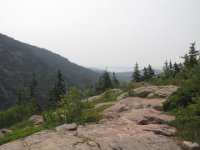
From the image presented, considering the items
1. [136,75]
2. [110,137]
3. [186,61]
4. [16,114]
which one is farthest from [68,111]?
[136,75]

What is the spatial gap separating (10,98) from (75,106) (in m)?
152

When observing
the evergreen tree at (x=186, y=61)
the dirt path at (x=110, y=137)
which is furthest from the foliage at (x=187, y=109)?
the evergreen tree at (x=186, y=61)

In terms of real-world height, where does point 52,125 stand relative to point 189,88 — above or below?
below

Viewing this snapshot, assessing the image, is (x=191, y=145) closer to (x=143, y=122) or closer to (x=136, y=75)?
(x=143, y=122)

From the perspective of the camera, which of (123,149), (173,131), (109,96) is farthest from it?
(109,96)

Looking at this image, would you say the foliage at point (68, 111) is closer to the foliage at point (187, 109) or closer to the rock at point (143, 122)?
the rock at point (143, 122)

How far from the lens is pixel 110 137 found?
50.1 ft

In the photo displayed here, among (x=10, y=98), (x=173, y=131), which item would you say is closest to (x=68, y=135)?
(x=173, y=131)

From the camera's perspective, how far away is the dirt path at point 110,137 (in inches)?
561

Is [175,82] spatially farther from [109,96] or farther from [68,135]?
[68,135]

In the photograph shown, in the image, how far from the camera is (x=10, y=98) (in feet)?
547

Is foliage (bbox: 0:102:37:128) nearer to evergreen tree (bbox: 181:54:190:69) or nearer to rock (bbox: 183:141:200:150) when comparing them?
evergreen tree (bbox: 181:54:190:69)

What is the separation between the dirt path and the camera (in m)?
14.3

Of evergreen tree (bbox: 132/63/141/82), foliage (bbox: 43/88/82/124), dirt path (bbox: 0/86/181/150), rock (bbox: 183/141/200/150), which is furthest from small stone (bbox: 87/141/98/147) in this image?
Result: evergreen tree (bbox: 132/63/141/82)
